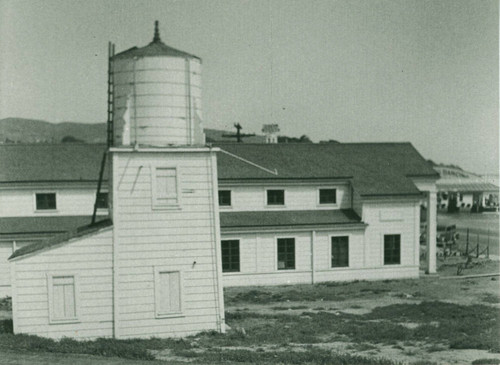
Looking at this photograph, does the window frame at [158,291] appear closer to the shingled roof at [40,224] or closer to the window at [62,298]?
the window at [62,298]

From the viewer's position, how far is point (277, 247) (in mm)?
29219

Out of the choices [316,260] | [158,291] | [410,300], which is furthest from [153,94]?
[316,260]

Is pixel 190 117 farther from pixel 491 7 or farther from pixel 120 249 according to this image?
pixel 491 7

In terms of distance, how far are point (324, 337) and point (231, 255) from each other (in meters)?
11.0

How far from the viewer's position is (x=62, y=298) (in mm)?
17719

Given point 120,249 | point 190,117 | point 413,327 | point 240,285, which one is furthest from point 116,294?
point 240,285

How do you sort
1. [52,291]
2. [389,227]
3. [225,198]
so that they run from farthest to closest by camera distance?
[389,227] → [225,198] → [52,291]

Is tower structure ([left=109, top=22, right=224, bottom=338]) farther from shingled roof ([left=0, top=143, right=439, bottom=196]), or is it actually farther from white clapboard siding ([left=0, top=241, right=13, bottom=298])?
white clapboard siding ([left=0, top=241, right=13, bottom=298])

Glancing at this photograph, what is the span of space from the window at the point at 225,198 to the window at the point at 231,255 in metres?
2.34

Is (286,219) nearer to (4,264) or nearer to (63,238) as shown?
(4,264)

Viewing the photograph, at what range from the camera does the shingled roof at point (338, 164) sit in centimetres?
3081

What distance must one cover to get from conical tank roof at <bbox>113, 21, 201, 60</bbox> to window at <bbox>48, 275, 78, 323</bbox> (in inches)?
259

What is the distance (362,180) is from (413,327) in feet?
43.5

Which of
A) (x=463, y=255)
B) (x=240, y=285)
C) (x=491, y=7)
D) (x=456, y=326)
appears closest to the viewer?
(x=491, y=7)
